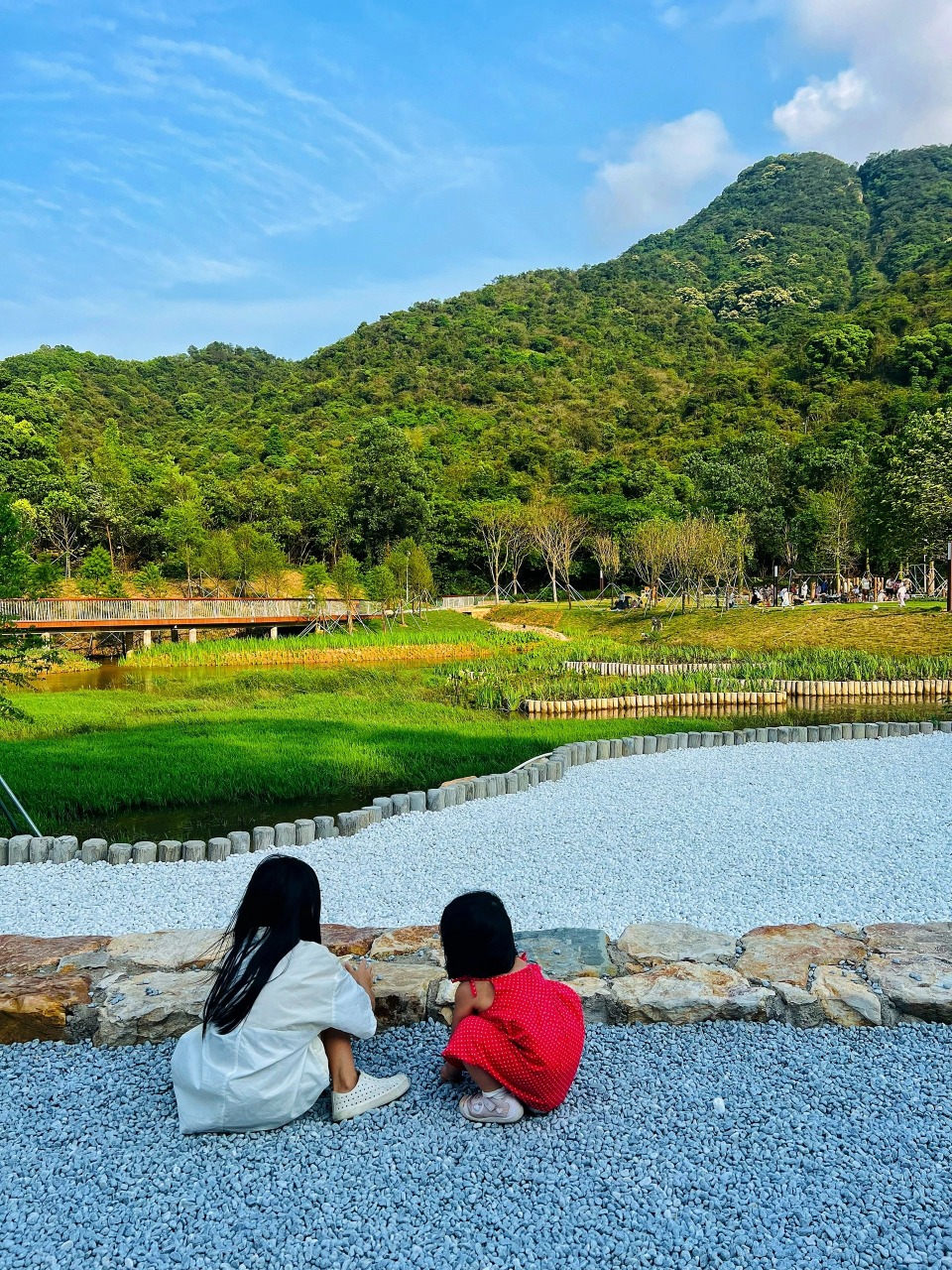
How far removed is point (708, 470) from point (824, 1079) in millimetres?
46021

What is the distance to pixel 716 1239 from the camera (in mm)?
2082

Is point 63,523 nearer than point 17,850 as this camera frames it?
No

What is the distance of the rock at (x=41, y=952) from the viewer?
11.5ft

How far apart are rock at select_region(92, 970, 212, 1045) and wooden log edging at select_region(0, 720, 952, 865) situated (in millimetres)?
2849

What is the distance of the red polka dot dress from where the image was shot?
8.43 feet

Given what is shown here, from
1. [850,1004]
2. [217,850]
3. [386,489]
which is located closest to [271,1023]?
[850,1004]

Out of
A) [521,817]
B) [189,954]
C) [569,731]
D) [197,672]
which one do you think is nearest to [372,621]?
[197,672]

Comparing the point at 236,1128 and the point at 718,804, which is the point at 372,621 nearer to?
the point at 718,804

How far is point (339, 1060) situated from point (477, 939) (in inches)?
24.9

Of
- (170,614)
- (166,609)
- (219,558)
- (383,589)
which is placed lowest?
(170,614)

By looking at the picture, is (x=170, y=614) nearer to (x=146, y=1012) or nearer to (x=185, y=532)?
(x=185, y=532)

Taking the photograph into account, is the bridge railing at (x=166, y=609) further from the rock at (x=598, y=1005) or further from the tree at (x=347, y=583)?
the rock at (x=598, y=1005)

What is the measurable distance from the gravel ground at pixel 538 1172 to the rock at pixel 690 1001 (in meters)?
0.15

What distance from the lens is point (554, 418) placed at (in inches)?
2501
